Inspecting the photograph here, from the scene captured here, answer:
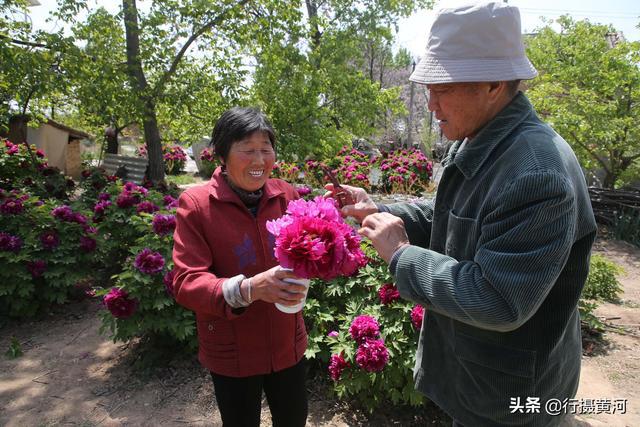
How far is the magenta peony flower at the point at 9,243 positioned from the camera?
4496 millimetres

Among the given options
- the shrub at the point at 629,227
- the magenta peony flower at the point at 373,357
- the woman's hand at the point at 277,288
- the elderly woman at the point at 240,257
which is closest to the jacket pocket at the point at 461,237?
the woman's hand at the point at 277,288

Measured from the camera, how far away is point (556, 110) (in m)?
9.66

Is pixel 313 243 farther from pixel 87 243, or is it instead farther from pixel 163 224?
pixel 87 243

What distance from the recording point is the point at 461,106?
1.38 meters

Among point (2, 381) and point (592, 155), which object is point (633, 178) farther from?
point (2, 381)

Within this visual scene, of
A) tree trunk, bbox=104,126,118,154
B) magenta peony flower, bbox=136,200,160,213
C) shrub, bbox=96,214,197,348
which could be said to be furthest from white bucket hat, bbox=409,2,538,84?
tree trunk, bbox=104,126,118,154

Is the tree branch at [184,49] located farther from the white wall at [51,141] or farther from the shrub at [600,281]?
the white wall at [51,141]

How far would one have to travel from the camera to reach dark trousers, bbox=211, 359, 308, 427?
2.00m

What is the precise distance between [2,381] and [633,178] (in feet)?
43.4

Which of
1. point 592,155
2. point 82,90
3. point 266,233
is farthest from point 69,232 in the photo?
point 592,155

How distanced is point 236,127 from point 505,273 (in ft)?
4.42

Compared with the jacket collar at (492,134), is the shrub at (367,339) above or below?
below

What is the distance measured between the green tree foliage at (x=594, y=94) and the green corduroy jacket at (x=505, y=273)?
935cm

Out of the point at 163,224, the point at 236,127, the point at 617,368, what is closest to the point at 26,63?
A: the point at 163,224
